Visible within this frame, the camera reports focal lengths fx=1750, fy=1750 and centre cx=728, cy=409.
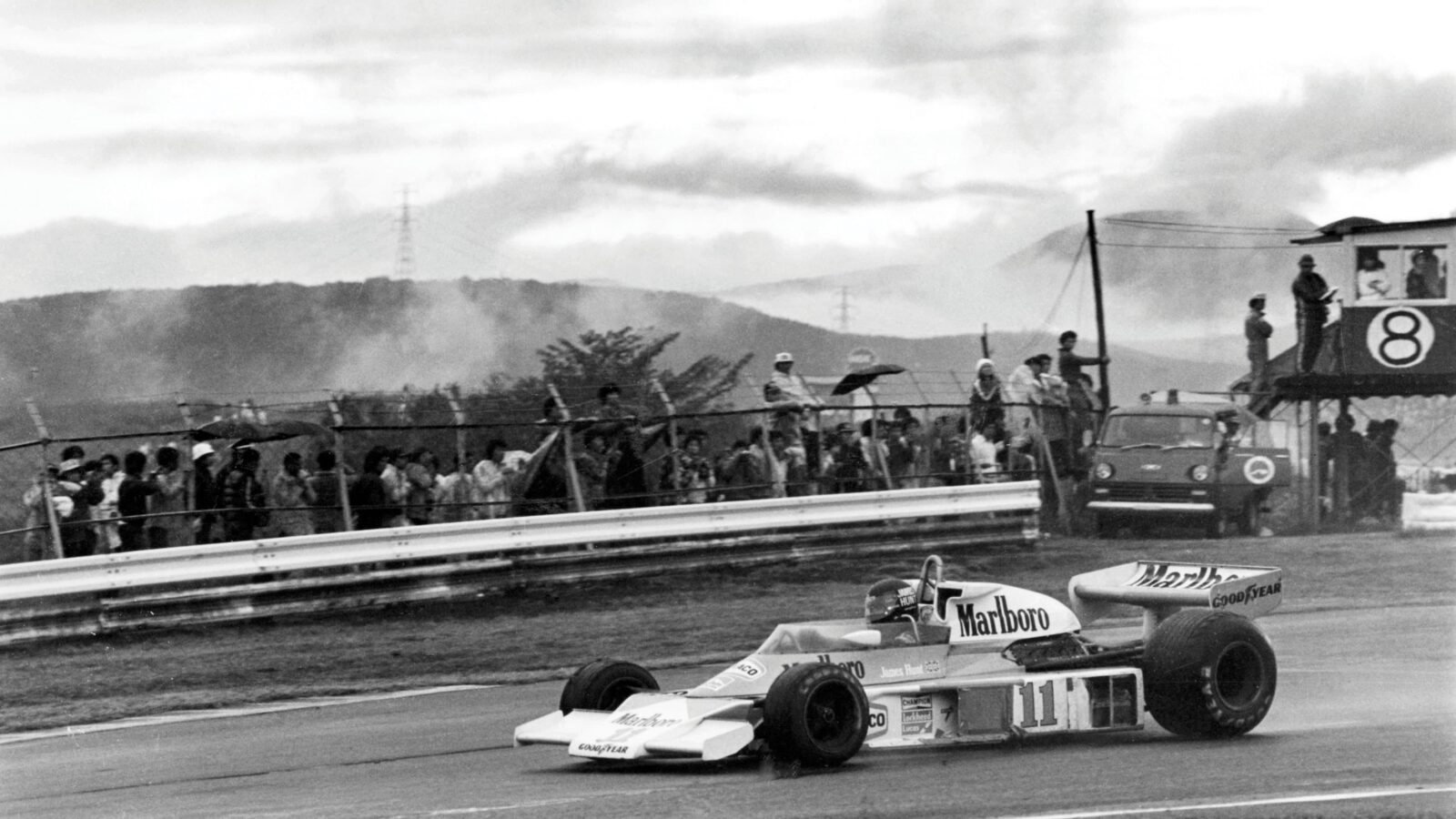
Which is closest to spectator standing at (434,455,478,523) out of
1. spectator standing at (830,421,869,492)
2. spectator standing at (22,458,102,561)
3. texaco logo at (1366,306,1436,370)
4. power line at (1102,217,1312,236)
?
spectator standing at (22,458,102,561)

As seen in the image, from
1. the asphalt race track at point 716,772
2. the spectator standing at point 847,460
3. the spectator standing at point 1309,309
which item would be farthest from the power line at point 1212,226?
the asphalt race track at point 716,772

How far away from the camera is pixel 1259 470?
1789cm

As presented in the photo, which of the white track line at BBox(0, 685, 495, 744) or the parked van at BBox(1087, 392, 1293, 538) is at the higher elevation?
the parked van at BBox(1087, 392, 1293, 538)

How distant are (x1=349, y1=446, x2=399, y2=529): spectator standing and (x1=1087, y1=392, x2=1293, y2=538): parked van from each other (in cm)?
746

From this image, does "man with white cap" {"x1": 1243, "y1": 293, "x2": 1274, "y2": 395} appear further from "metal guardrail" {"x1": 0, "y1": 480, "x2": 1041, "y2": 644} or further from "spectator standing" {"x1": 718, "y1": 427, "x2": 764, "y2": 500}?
"spectator standing" {"x1": 718, "y1": 427, "x2": 764, "y2": 500}

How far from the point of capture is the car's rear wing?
359 inches

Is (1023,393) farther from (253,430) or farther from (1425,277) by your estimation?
(253,430)

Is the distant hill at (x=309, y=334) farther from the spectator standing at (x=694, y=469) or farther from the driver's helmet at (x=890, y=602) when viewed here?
the driver's helmet at (x=890, y=602)

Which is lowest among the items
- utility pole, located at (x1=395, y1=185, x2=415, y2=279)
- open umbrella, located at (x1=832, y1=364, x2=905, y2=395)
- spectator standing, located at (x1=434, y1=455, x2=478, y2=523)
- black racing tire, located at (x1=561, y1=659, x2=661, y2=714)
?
black racing tire, located at (x1=561, y1=659, x2=661, y2=714)

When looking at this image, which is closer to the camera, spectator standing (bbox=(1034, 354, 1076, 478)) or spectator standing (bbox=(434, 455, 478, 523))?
spectator standing (bbox=(434, 455, 478, 523))

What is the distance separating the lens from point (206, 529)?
13.5 metres

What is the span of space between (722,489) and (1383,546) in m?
6.57

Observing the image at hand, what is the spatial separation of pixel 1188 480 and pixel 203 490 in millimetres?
9816

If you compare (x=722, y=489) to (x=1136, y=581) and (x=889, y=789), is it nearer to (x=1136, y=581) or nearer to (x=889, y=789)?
(x=1136, y=581)
